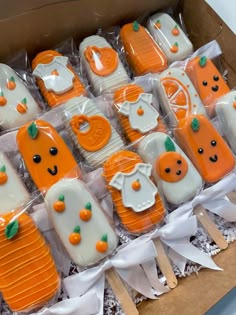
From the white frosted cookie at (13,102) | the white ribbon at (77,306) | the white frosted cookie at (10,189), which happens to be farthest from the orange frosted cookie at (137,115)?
the white ribbon at (77,306)

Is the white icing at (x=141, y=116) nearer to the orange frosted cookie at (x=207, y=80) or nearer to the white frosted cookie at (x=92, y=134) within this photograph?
the white frosted cookie at (x=92, y=134)

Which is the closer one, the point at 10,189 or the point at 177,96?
the point at 10,189

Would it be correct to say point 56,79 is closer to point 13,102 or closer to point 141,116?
point 13,102

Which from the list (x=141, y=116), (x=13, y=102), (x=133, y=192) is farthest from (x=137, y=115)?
(x=13, y=102)

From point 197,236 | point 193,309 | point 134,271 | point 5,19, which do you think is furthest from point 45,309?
point 5,19

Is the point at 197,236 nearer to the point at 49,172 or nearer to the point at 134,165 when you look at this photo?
the point at 134,165
